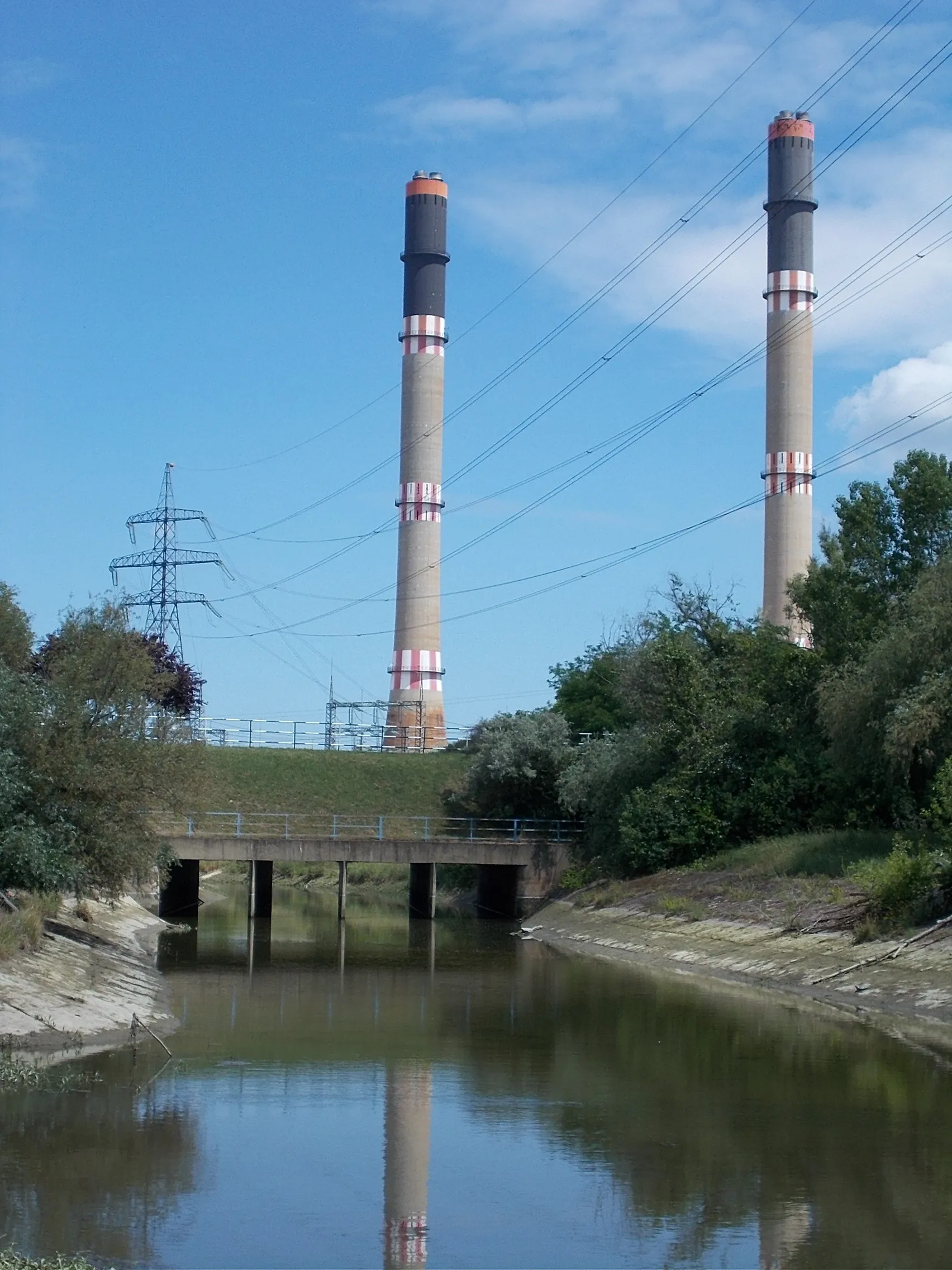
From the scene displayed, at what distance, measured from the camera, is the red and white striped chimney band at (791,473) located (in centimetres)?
7275

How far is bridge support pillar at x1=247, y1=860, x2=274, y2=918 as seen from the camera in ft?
176

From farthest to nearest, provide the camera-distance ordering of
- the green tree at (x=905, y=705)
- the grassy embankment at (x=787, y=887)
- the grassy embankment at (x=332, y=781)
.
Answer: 1. the grassy embankment at (x=332, y=781)
2. the green tree at (x=905, y=705)
3. the grassy embankment at (x=787, y=887)

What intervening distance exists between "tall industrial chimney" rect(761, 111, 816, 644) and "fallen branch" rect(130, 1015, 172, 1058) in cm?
5299

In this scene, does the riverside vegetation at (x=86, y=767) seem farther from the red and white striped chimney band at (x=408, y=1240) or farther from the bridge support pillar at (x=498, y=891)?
the bridge support pillar at (x=498, y=891)

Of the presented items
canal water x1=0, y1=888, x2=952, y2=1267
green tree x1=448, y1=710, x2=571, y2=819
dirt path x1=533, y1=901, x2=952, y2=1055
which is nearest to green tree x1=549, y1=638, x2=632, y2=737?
green tree x1=448, y1=710, x2=571, y2=819

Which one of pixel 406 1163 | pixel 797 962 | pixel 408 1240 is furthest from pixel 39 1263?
pixel 797 962

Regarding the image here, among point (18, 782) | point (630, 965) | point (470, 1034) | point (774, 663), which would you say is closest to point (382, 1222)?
point (470, 1034)

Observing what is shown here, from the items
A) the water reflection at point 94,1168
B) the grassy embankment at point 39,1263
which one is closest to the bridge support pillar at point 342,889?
the water reflection at point 94,1168

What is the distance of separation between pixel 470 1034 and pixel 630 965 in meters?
12.3

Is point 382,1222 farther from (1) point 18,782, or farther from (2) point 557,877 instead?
(2) point 557,877

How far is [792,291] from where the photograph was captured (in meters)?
73.4

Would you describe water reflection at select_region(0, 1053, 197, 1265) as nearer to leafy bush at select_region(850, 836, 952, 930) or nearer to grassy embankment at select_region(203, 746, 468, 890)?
leafy bush at select_region(850, 836, 952, 930)

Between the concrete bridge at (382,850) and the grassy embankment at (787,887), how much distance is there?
7.68 metres

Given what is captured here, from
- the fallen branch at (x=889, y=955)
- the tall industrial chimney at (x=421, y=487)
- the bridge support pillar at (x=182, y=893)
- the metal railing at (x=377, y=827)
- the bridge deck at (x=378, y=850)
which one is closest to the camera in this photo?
the fallen branch at (x=889, y=955)
